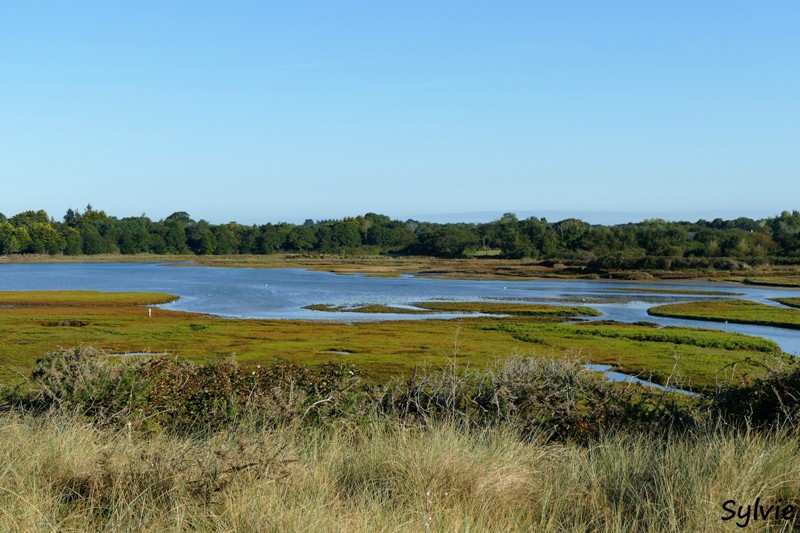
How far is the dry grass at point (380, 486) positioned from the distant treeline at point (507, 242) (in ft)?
370

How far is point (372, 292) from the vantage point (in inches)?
3068

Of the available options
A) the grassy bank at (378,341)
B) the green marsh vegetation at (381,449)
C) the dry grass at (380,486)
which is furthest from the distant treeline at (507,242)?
the dry grass at (380,486)

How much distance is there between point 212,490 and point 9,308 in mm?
57426

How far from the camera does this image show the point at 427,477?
6.68 metres

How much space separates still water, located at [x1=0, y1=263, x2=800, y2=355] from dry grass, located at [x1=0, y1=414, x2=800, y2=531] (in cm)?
3335

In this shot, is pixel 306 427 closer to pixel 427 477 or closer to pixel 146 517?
pixel 427 477

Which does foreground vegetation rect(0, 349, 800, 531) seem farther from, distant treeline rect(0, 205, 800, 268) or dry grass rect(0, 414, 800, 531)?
distant treeline rect(0, 205, 800, 268)

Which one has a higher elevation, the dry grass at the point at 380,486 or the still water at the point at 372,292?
the dry grass at the point at 380,486

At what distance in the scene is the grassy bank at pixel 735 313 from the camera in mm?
49216

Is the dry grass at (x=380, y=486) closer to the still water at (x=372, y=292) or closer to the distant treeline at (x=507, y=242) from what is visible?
the still water at (x=372, y=292)

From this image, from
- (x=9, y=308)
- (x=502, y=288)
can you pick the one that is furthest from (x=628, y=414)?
(x=502, y=288)

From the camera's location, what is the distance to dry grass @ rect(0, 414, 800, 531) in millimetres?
5746

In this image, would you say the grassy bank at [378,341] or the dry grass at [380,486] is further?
the grassy bank at [378,341]

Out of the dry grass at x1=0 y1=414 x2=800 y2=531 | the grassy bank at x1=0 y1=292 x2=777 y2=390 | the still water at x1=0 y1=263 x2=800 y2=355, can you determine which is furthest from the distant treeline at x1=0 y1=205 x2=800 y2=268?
the dry grass at x1=0 y1=414 x2=800 y2=531
